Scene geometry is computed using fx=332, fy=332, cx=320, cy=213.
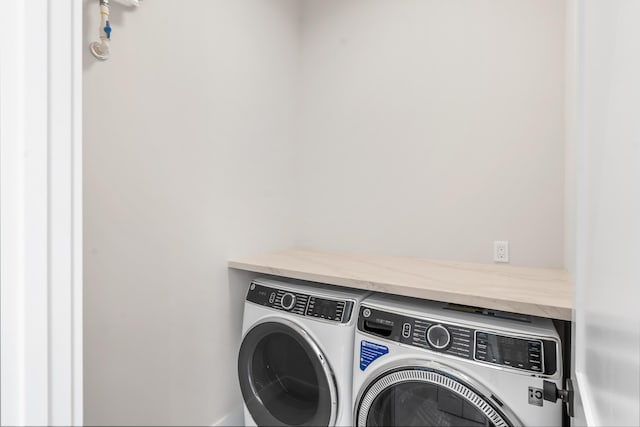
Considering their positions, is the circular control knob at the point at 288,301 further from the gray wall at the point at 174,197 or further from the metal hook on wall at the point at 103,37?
the metal hook on wall at the point at 103,37

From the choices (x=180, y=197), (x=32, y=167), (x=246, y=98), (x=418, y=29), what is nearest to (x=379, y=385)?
(x=180, y=197)

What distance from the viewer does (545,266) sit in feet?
5.07

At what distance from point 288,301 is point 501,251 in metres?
1.06

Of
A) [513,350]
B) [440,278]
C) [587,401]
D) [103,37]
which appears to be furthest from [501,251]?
[103,37]

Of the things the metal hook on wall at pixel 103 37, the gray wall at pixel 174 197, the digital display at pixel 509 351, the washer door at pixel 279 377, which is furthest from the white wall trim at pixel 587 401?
the metal hook on wall at pixel 103 37

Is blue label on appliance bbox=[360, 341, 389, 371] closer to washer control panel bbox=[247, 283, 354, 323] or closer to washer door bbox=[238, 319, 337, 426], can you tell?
washer control panel bbox=[247, 283, 354, 323]

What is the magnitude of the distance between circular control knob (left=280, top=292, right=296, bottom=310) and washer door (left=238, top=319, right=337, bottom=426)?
0.06m

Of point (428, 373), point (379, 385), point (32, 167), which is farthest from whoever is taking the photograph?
point (379, 385)

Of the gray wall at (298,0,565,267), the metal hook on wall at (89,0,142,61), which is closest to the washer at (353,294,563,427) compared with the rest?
the gray wall at (298,0,565,267)

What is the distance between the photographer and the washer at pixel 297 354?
4.43ft

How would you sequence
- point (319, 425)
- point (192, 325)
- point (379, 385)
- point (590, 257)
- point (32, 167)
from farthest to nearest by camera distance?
point (192, 325) → point (319, 425) → point (379, 385) → point (590, 257) → point (32, 167)

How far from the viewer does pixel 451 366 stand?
1.10 m

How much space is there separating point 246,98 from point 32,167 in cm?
154

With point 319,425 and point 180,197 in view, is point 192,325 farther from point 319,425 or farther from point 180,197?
point 319,425
